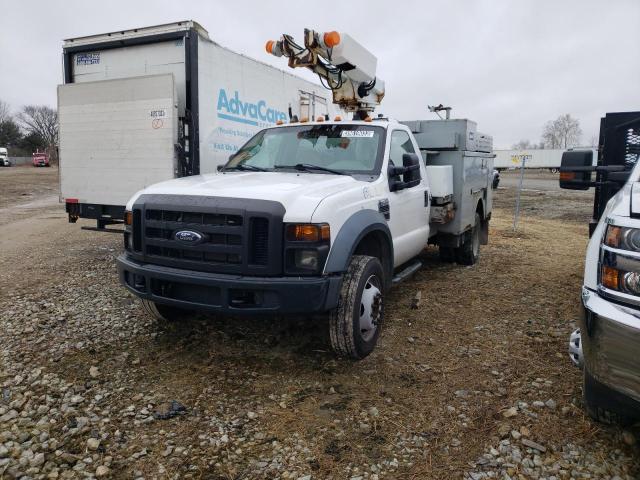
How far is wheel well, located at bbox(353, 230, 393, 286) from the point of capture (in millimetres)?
4117

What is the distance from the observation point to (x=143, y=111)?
6406 millimetres

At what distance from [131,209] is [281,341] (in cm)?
167

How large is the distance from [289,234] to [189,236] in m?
0.74

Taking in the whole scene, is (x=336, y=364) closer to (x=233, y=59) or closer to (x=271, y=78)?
(x=233, y=59)

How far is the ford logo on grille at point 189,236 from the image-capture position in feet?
11.1

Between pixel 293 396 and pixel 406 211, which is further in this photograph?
pixel 406 211

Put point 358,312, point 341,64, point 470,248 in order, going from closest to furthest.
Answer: point 358,312
point 341,64
point 470,248

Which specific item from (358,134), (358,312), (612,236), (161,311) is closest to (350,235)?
(358,312)

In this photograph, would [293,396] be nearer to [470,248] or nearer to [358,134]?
[358,134]

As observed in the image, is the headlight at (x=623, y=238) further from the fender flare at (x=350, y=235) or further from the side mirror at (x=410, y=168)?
the side mirror at (x=410, y=168)

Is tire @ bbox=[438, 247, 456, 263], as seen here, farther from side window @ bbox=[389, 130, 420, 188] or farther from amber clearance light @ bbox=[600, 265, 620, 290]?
amber clearance light @ bbox=[600, 265, 620, 290]

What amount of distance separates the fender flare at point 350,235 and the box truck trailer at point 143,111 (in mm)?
3361

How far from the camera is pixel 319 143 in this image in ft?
15.8

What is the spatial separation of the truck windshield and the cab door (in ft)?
0.91
